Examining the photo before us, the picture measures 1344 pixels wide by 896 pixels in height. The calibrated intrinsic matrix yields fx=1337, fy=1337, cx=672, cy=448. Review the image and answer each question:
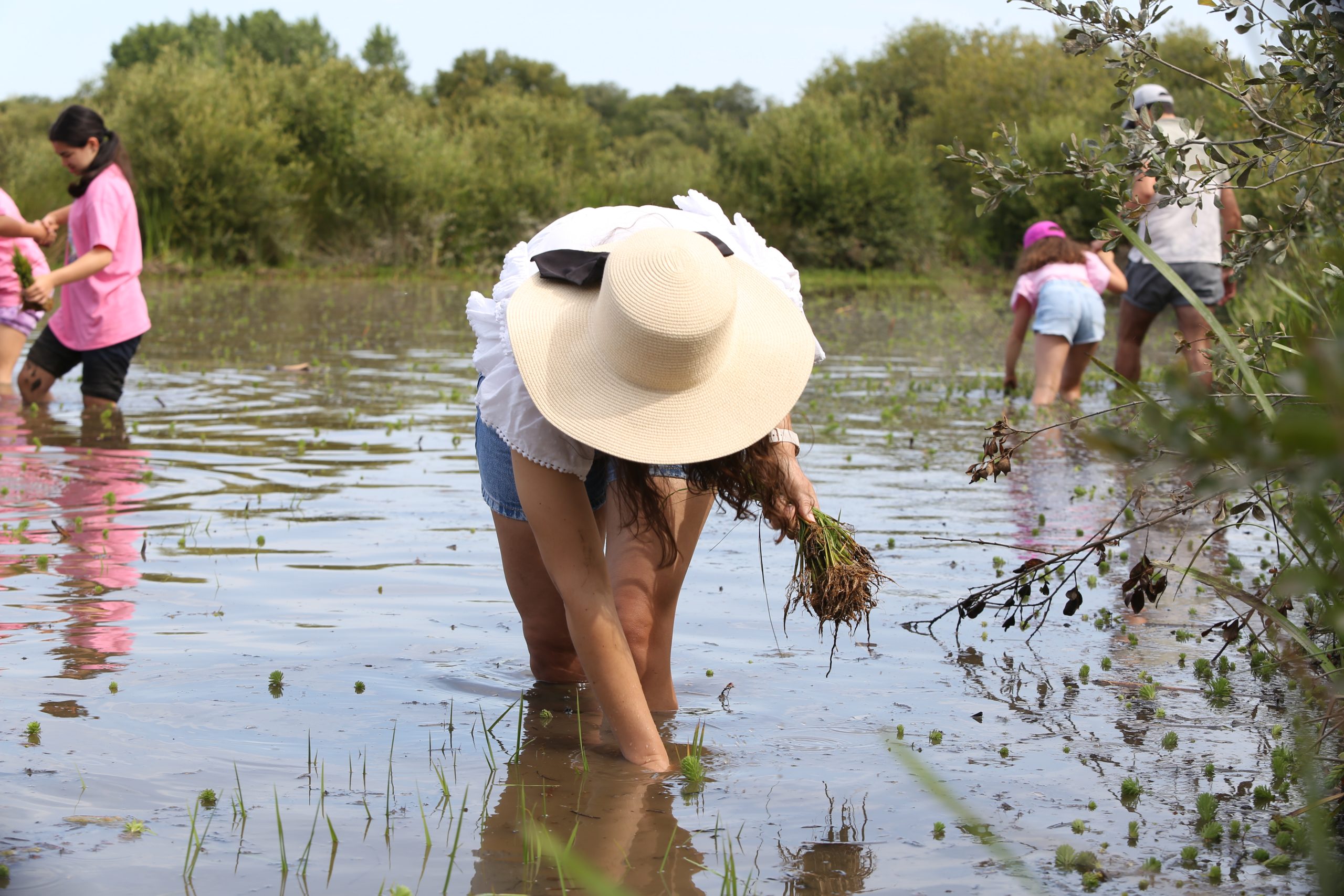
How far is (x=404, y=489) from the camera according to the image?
7.89 metres

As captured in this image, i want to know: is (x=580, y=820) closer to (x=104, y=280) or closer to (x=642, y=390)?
(x=642, y=390)

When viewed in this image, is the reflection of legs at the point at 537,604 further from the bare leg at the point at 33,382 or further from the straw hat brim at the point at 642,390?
the bare leg at the point at 33,382

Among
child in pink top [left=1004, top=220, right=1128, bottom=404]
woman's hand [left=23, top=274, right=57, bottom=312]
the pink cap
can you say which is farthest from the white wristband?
the pink cap

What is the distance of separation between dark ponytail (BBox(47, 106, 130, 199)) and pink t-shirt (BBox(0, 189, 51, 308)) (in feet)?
1.54

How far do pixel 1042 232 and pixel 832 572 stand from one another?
29.9 ft

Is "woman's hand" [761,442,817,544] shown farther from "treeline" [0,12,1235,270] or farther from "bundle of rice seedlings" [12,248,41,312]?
"treeline" [0,12,1235,270]

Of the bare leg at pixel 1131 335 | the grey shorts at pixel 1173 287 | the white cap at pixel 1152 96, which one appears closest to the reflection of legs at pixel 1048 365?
the bare leg at pixel 1131 335

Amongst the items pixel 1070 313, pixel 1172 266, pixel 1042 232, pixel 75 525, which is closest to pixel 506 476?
pixel 75 525

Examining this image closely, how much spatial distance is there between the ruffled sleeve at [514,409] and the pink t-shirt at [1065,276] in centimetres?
855

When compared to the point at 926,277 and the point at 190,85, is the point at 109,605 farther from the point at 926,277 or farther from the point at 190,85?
the point at 926,277

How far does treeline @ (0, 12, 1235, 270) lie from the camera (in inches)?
1157

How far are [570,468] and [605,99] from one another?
99.5 meters

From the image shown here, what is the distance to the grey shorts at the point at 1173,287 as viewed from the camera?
9299mm


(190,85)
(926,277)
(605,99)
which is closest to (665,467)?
(190,85)
